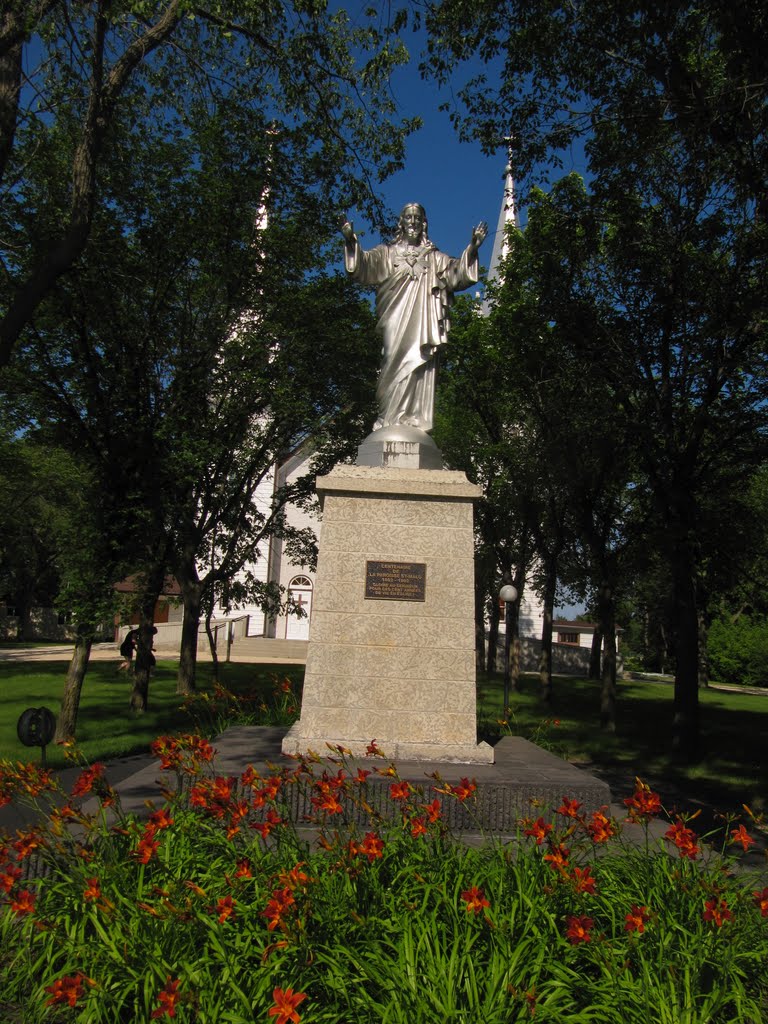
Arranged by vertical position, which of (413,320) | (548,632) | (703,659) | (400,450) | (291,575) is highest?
(413,320)

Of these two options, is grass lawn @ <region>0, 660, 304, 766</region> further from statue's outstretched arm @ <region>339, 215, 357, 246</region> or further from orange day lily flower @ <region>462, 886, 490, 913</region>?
orange day lily flower @ <region>462, 886, 490, 913</region>

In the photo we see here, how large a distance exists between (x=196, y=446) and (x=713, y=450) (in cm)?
889

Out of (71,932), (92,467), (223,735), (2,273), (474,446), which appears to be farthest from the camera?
(474,446)

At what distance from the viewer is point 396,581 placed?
7234 mm

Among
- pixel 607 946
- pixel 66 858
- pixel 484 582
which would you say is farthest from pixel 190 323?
pixel 484 582

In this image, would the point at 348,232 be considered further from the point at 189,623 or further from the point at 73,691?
the point at 189,623

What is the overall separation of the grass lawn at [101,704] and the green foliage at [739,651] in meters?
24.2

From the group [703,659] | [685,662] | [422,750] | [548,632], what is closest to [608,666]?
[685,662]

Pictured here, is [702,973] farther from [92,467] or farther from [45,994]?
[92,467]

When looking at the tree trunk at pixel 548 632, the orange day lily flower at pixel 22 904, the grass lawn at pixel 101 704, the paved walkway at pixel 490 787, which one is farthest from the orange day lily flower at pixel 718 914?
the tree trunk at pixel 548 632

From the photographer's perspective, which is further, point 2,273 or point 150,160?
point 150,160

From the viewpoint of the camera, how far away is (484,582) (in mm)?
28625

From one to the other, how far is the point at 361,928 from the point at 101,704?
14742 mm

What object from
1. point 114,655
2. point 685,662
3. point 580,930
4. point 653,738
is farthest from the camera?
point 114,655
